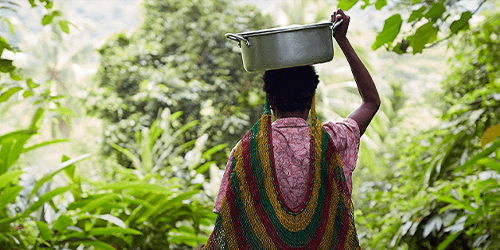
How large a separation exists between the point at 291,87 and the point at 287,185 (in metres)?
0.28

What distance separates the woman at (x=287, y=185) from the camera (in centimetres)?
118

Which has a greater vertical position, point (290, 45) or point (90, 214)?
point (290, 45)

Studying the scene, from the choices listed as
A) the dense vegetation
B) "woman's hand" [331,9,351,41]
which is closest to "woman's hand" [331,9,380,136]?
"woman's hand" [331,9,351,41]

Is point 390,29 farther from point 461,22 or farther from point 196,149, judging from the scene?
point 196,149

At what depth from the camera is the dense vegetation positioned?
6.25ft

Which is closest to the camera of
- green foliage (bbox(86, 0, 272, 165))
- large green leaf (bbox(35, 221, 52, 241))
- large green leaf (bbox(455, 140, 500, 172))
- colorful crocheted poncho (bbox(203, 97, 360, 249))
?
colorful crocheted poncho (bbox(203, 97, 360, 249))

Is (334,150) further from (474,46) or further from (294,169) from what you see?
(474,46)

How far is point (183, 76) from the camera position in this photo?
23.1 feet

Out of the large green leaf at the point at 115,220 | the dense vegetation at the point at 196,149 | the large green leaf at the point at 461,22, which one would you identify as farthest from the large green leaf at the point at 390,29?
the large green leaf at the point at 115,220

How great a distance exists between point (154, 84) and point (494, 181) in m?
5.54

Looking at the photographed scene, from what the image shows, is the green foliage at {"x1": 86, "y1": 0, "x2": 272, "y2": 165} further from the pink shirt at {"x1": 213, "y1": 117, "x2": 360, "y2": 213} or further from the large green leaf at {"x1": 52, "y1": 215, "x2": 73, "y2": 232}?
the pink shirt at {"x1": 213, "y1": 117, "x2": 360, "y2": 213}

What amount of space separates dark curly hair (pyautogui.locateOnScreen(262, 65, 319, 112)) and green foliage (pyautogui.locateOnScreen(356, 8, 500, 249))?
49.8 inches

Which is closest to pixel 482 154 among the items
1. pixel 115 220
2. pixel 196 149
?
pixel 115 220

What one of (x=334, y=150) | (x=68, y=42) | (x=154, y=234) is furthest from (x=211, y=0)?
(x=68, y=42)
